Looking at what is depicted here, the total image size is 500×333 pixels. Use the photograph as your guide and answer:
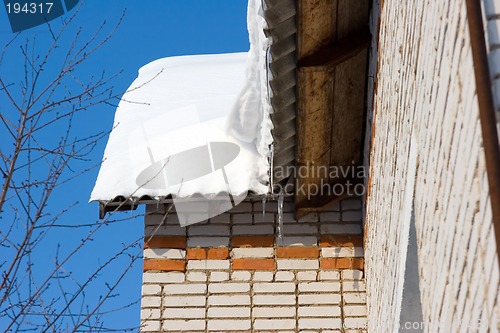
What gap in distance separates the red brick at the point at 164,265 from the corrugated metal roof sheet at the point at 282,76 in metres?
0.83

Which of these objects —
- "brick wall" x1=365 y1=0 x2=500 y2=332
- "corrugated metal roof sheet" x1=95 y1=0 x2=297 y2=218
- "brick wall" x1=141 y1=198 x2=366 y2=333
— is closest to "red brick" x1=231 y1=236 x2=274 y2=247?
"brick wall" x1=141 y1=198 x2=366 y2=333

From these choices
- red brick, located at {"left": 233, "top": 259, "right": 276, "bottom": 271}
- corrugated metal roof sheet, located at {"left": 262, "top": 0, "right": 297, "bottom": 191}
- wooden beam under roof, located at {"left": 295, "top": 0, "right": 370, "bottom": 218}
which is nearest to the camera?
corrugated metal roof sheet, located at {"left": 262, "top": 0, "right": 297, "bottom": 191}

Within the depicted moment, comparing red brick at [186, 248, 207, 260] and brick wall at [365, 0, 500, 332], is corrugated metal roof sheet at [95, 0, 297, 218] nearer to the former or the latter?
brick wall at [365, 0, 500, 332]

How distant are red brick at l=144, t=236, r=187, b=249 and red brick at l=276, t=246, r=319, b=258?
575 mm

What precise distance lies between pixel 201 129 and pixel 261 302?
1.13 metres

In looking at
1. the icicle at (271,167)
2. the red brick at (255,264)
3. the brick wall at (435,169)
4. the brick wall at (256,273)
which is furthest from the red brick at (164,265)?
the brick wall at (435,169)

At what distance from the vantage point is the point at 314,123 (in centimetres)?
473

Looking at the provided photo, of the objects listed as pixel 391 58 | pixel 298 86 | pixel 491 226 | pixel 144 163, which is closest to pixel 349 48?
pixel 298 86

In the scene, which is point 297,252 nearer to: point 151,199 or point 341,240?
point 341,240

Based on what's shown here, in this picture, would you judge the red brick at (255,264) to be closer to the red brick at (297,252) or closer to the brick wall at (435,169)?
the red brick at (297,252)

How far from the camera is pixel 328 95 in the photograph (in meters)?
4.58

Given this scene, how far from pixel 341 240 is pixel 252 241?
52 cm

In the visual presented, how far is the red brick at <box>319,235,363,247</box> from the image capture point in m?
5.39

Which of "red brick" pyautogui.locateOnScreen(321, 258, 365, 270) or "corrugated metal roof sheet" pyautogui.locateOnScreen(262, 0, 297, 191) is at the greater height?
"corrugated metal roof sheet" pyautogui.locateOnScreen(262, 0, 297, 191)
